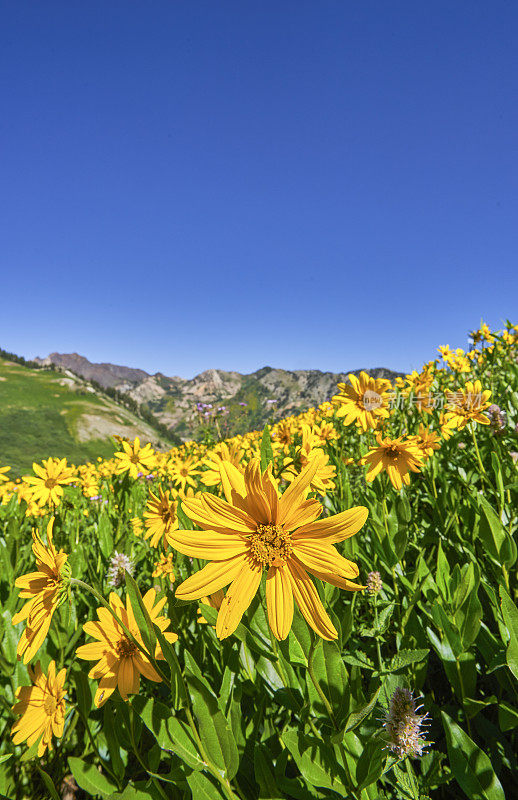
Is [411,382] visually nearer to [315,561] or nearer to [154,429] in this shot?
[315,561]

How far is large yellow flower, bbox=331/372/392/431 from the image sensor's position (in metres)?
2.29

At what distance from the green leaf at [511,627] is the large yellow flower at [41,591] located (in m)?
1.27

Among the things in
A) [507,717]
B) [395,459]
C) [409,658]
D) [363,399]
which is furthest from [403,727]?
[363,399]

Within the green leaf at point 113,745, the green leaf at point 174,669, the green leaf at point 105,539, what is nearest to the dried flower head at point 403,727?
the green leaf at point 174,669

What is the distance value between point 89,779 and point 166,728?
1.26 ft

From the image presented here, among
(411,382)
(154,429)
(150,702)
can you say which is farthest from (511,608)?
(154,429)

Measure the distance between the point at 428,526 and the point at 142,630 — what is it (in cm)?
210

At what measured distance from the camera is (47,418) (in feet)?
266

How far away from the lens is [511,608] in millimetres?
1134

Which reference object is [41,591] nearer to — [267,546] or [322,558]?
[267,546]

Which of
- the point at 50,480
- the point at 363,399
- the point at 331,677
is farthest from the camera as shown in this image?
the point at 50,480

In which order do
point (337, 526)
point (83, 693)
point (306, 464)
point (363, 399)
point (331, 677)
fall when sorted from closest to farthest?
point (337, 526), point (331, 677), point (83, 693), point (306, 464), point (363, 399)

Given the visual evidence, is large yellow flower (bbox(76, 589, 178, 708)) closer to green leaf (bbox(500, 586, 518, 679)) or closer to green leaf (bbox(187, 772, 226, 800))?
green leaf (bbox(187, 772, 226, 800))

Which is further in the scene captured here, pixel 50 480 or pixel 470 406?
pixel 50 480
